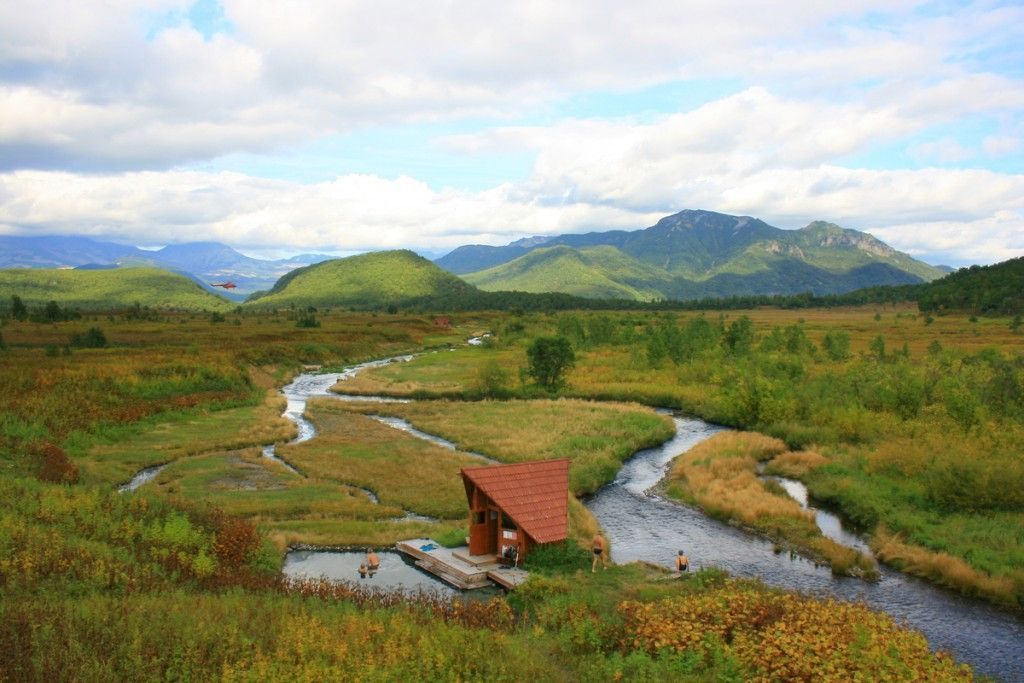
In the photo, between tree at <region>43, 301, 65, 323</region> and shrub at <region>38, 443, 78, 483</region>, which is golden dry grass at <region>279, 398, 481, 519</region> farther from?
tree at <region>43, 301, 65, 323</region>

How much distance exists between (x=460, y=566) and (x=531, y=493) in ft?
13.9

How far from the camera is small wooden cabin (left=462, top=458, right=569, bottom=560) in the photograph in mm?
29438

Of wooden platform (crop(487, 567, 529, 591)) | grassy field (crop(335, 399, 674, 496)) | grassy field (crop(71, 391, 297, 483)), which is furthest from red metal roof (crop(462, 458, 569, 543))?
grassy field (crop(71, 391, 297, 483))

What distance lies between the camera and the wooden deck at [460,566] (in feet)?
91.0

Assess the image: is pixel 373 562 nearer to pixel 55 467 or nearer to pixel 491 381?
pixel 55 467

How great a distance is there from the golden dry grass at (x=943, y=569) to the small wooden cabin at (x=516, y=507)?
49.3 feet

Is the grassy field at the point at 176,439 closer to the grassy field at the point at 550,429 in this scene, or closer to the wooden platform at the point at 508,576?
the grassy field at the point at 550,429

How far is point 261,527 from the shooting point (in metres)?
32.9

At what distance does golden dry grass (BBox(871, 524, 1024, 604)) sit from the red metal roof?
15012 mm

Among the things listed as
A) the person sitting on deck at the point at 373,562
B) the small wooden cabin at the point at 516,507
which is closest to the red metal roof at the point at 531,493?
the small wooden cabin at the point at 516,507

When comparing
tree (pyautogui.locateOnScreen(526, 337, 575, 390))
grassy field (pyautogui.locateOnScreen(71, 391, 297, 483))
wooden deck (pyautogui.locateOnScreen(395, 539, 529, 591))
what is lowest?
wooden deck (pyautogui.locateOnScreen(395, 539, 529, 591))

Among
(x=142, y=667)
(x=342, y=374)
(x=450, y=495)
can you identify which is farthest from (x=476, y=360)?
(x=142, y=667)

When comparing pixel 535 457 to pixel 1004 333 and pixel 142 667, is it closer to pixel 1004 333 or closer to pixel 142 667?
pixel 142 667

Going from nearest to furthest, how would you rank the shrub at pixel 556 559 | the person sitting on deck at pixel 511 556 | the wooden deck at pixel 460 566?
the wooden deck at pixel 460 566, the shrub at pixel 556 559, the person sitting on deck at pixel 511 556
